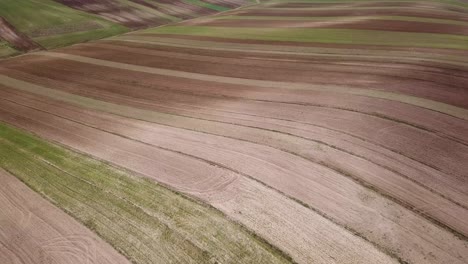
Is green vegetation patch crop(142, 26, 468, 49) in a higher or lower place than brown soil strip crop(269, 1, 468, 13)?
higher

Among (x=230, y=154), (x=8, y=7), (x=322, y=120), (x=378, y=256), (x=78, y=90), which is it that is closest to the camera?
(x=378, y=256)

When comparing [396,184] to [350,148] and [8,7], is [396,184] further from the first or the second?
[8,7]

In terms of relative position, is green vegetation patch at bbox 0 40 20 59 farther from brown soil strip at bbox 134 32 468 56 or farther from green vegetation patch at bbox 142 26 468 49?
green vegetation patch at bbox 142 26 468 49

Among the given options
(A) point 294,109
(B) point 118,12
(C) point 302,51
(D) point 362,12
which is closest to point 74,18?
(B) point 118,12

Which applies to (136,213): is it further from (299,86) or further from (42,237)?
(299,86)

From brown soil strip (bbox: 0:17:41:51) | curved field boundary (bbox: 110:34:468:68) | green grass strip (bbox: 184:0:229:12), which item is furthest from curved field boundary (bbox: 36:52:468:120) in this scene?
green grass strip (bbox: 184:0:229:12)

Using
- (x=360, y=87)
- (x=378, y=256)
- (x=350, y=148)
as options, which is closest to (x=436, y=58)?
(x=360, y=87)

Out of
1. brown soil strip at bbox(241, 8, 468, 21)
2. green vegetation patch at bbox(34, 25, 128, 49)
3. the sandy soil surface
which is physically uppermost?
the sandy soil surface
